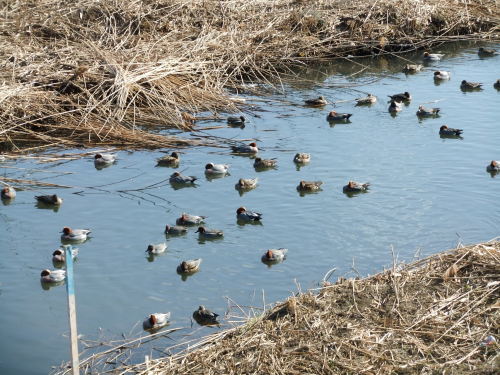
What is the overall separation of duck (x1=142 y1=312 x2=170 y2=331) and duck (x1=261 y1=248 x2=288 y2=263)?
6.51 feet

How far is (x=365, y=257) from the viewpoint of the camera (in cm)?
1181

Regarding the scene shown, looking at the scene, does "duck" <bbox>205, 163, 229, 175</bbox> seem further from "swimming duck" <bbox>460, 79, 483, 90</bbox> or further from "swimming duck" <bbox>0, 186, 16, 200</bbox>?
"swimming duck" <bbox>460, 79, 483, 90</bbox>

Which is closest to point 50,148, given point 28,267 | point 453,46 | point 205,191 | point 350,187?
point 205,191

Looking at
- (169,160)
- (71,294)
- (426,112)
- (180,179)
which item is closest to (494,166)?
(426,112)

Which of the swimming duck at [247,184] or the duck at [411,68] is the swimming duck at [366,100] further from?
the swimming duck at [247,184]

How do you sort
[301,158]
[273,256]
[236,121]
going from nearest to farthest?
[273,256]
[301,158]
[236,121]

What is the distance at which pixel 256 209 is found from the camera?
13.8 m

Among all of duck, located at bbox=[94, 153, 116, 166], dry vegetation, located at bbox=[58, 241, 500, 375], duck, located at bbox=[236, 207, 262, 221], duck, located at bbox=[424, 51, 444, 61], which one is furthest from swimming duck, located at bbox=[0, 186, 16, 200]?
duck, located at bbox=[424, 51, 444, 61]

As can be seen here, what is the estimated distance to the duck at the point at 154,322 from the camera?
403 inches

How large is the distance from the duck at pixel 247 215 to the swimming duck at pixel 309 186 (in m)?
1.15

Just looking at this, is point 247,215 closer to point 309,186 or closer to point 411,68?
point 309,186

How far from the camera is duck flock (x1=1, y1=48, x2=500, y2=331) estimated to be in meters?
11.7

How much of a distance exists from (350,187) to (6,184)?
5378mm

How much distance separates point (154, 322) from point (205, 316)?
0.56 m
